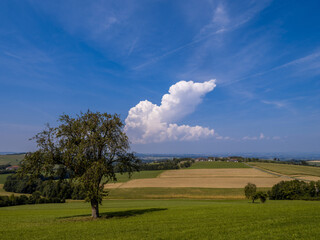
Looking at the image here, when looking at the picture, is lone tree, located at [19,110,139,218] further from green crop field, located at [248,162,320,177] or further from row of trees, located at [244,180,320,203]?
Result: green crop field, located at [248,162,320,177]

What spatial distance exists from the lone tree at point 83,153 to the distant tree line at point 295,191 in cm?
6298

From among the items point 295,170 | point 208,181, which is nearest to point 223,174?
point 208,181

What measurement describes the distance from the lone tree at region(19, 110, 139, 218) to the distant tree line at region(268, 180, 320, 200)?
6298 centimetres

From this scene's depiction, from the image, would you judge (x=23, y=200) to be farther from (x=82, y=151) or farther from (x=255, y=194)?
(x=255, y=194)

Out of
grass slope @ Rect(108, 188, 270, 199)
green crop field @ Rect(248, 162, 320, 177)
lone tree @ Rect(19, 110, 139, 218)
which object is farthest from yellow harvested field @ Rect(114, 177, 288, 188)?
lone tree @ Rect(19, 110, 139, 218)

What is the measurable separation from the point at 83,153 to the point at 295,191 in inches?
2760

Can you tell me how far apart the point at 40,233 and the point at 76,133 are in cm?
1078

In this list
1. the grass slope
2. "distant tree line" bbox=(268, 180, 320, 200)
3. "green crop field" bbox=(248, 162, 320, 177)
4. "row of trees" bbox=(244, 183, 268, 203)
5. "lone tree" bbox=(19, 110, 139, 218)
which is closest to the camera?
"lone tree" bbox=(19, 110, 139, 218)

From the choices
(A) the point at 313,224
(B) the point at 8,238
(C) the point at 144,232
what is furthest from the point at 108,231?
(A) the point at 313,224

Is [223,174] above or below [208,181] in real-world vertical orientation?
above

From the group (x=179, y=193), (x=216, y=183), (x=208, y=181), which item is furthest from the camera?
(x=208, y=181)

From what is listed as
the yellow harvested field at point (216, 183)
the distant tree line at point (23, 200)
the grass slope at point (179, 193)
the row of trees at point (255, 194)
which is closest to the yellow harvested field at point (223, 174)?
the yellow harvested field at point (216, 183)

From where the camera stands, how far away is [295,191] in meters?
68.3

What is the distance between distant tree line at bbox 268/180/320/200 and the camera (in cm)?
6581
